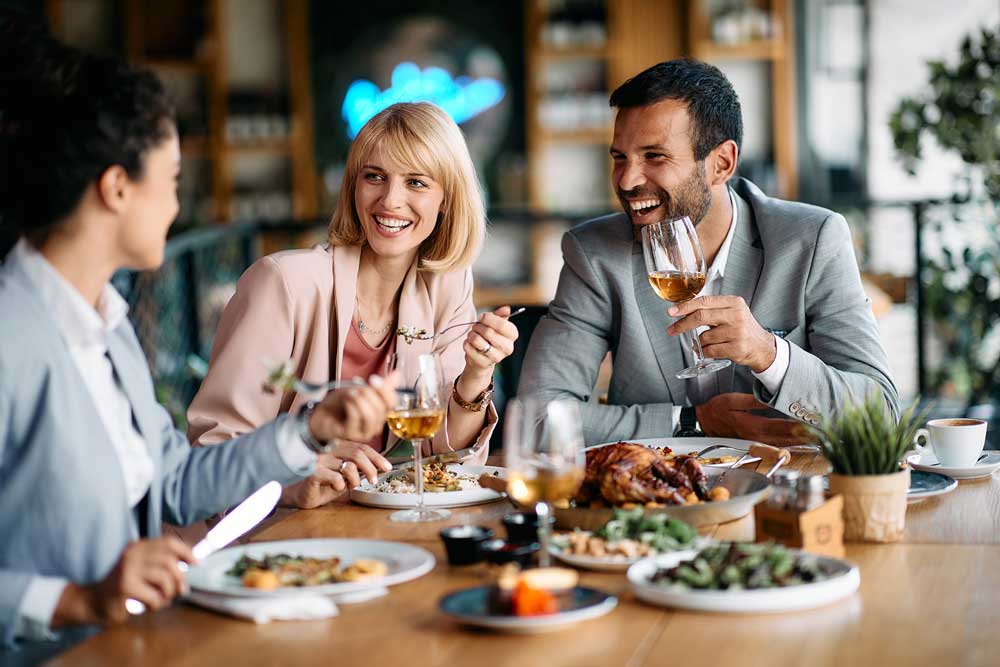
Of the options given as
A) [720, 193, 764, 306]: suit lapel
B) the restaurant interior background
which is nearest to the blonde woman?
[720, 193, 764, 306]: suit lapel

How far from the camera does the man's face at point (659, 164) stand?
2.58 m

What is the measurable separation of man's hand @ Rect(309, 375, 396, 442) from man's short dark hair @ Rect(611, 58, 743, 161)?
1190 millimetres

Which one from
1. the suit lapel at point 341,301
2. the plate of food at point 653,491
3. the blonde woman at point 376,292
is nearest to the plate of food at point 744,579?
the plate of food at point 653,491

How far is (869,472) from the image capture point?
158 cm

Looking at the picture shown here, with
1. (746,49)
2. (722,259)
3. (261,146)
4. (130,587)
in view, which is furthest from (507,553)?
(261,146)

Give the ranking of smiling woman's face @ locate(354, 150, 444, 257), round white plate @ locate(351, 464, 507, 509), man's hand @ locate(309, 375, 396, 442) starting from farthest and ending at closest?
smiling woman's face @ locate(354, 150, 444, 257)
round white plate @ locate(351, 464, 507, 509)
man's hand @ locate(309, 375, 396, 442)

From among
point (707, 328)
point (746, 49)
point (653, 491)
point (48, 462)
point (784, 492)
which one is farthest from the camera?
point (746, 49)

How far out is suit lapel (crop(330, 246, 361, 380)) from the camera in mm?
2434

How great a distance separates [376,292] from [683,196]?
26.9 inches

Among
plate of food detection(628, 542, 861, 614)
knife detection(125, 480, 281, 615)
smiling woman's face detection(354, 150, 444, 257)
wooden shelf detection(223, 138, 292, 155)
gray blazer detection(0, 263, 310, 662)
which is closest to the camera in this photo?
plate of food detection(628, 542, 861, 614)

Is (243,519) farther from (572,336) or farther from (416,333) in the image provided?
(572,336)

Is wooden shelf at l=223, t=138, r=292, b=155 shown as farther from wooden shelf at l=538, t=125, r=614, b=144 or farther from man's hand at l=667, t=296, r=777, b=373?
man's hand at l=667, t=296, r=777, b=373

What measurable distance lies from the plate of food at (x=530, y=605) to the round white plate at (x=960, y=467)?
0.85 metres

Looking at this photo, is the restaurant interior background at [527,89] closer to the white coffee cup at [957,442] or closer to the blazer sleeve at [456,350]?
the blazer sleeve at [456,350]
